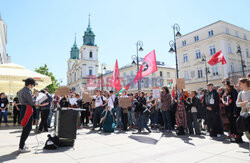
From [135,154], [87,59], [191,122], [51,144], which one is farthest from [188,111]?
[87,59]

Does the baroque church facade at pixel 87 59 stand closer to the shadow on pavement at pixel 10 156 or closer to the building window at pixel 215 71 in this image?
the building window at pixel 215 71

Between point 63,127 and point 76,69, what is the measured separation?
87996 millimetres

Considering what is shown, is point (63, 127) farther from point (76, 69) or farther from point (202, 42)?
point (76, 69)

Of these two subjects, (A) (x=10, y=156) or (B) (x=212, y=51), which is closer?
(A) (x=10, y=156)

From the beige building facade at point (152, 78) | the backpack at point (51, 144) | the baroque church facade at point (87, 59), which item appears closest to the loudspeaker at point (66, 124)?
the backpack at point (51, 144)

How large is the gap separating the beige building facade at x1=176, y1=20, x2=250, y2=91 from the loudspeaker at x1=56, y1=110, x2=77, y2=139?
32556 mm

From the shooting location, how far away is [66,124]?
510 cm

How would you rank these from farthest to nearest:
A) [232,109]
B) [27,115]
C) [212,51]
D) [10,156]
Answer: 1. [212,51]
2. [232,109]
3. [27,115]
4. [10,156]

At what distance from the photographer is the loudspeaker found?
5008 mm

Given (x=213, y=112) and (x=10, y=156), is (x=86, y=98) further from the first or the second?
(x=213, y=112)

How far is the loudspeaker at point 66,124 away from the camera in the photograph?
501 centimetres

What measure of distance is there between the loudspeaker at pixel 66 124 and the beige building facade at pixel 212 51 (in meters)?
32.6

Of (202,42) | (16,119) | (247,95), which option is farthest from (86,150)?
(202,42)

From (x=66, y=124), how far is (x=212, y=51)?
35.8 meters
